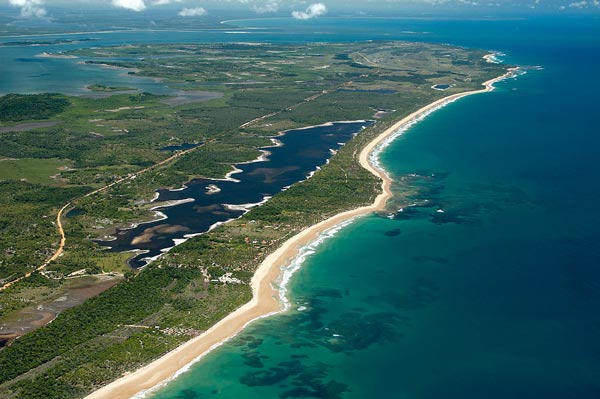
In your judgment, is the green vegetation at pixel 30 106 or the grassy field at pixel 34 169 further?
the green vegetation at pixel 30 106

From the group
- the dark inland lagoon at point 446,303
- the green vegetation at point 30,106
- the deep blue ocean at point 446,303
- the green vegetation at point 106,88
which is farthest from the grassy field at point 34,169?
the green vegetation at point 106,88

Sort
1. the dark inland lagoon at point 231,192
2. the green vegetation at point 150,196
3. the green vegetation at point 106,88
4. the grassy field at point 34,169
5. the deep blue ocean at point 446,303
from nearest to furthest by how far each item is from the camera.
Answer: the deep blue ocean at point 446,303 < the green vegetation at point 150,196 < the dark inland lagoon at point 231,192 < the grassy field at point 34,169 < the green vegetation at point 106,88

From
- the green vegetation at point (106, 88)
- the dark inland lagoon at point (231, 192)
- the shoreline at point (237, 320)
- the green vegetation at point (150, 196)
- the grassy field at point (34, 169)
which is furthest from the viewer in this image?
→ the green vegetation at point (106, 88)

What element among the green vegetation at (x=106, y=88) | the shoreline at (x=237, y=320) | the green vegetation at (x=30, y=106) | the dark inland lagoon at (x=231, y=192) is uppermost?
the green vegetation at (x=106, y=88)

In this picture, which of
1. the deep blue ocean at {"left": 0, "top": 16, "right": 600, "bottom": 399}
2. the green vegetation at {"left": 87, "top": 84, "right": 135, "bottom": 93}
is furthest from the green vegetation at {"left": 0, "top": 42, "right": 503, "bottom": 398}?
the green vegetation at {"left": 87, "top": 84, "right": 135, "bottom": 93}

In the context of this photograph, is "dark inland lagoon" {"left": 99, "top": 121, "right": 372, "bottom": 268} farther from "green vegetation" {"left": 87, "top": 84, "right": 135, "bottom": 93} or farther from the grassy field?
"green vegetation" {"left": 87, "top": 84, "right": 135, "bottom": 93}

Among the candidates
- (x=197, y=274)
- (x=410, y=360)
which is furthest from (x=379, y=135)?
(x=410, y=360)

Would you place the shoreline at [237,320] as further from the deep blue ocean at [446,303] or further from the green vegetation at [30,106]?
the green vegetation at [30,106]
